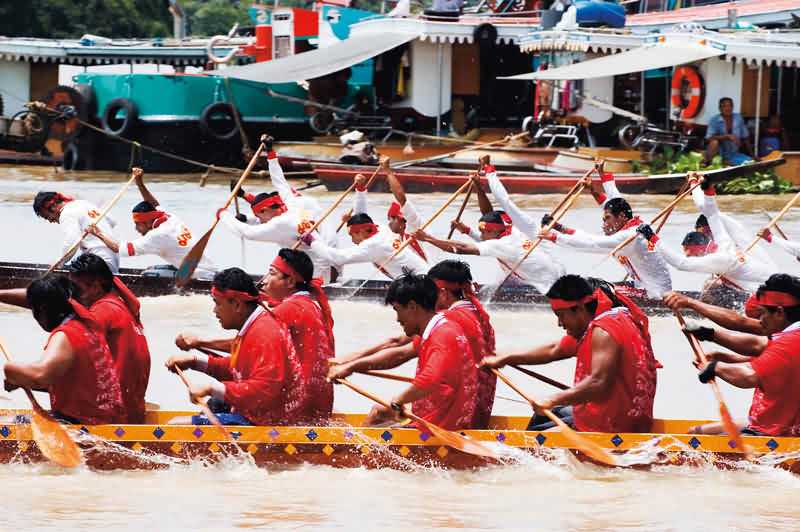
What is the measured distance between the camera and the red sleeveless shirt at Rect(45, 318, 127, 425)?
5.96 m

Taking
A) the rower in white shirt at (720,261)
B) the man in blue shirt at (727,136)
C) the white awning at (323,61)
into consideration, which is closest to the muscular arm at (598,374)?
the rower in white shirt at (720,261)

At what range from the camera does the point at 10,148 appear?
26.6m

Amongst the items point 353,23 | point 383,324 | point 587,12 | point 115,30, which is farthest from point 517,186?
point 115,30

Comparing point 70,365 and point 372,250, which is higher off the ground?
point 70,365

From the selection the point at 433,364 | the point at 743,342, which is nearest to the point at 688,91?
the point at 743,342

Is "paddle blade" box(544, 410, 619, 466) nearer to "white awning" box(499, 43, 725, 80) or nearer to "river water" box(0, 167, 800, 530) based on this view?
"river water" box(0, 167, 800, 530)

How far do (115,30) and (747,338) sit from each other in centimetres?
3290

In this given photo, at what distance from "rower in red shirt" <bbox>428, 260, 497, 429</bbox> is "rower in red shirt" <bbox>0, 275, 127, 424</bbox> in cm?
149

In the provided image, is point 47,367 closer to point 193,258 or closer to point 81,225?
point 81,225

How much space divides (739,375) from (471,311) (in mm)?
1193

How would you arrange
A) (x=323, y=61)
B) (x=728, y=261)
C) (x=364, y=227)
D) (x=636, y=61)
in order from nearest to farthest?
(x=728, y=261) → (x=364, y=227) → (x=636, y=61) → (x=323, y=61)

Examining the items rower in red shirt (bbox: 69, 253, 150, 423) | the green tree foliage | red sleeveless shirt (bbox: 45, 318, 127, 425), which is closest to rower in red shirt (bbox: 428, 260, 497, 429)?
rower in red shirt (bbox: 69, 253, 150, 423)

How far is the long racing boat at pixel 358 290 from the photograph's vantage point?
10375 mm

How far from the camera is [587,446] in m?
6.07
